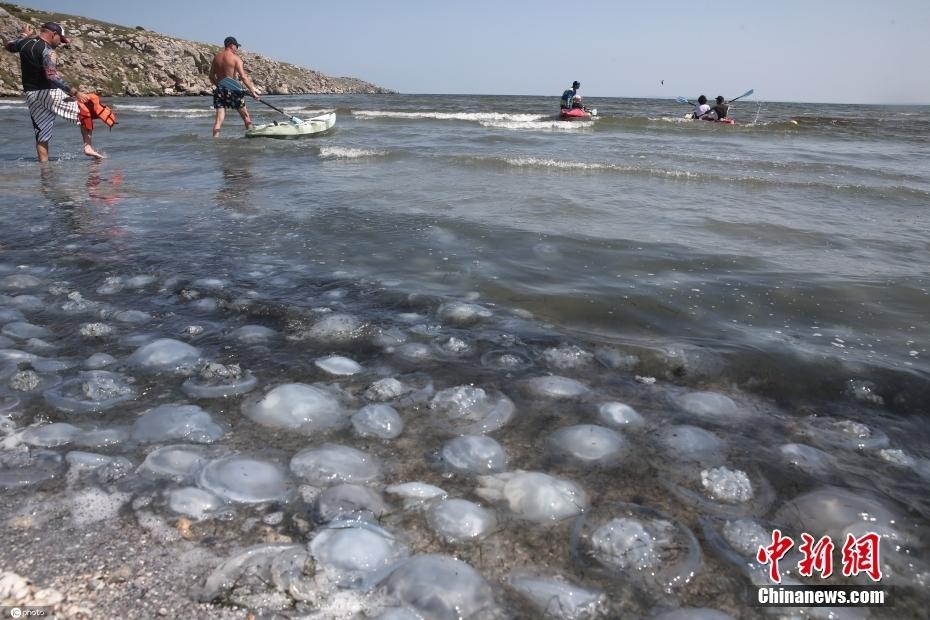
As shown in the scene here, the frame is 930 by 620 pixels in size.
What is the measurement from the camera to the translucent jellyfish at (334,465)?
5.00ft

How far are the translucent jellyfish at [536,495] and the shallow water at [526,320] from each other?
0.03m

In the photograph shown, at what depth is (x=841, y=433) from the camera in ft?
6.16

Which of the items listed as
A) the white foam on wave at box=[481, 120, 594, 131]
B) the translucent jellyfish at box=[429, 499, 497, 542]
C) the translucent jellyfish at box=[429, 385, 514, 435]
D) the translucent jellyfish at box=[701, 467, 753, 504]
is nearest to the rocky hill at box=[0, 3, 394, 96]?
the white foam on wave at box=[481, 120, 594, 131]

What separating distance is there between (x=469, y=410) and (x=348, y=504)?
1.92ft

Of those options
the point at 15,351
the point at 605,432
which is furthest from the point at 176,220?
the point at 605,432

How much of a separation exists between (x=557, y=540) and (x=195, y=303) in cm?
216

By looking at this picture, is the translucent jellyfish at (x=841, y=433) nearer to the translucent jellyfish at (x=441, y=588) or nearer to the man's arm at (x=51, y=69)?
the translucent jellyfish at (x=441, y=588)

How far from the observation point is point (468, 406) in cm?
192

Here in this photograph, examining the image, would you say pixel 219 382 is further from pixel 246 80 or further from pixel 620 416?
pixel 246 80

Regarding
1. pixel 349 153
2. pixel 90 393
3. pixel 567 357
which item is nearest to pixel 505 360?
pixel 567 357

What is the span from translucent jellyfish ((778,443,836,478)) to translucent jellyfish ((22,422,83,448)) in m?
2.06

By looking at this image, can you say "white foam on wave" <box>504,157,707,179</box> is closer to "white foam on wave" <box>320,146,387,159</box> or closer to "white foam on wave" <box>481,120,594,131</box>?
"white foam on wave" <box>320,146,387,159</box>

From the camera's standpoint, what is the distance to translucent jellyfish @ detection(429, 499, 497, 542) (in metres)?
1.35

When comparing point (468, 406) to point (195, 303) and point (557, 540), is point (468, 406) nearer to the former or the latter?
point (557, 540)
